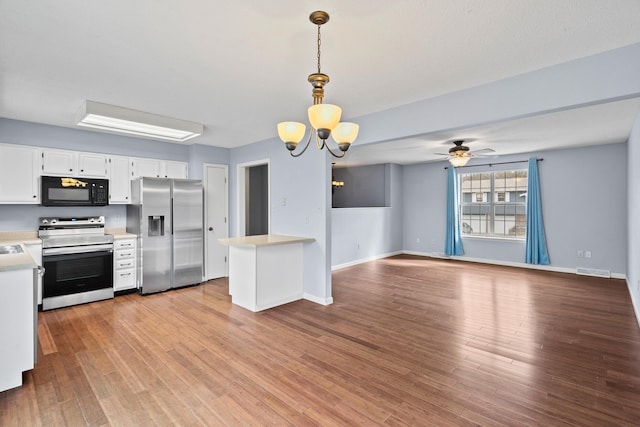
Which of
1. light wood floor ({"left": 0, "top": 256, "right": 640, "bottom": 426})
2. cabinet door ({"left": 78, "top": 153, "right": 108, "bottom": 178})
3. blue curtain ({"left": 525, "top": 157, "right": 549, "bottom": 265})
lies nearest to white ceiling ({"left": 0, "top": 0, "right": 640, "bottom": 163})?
cabinet door ({"left": 78, "top": 153, "right": 108, "bottom": 178})

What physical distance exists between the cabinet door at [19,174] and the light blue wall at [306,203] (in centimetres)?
303

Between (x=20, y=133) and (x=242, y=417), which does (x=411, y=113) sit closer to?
(x=242, y=417)

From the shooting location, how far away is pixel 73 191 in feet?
14.4

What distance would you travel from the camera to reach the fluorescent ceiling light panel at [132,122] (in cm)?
349

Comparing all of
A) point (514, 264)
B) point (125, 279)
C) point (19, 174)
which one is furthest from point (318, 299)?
point (514, 264)

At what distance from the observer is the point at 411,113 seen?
3422mm

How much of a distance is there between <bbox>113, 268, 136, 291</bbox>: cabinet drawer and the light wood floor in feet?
0.63

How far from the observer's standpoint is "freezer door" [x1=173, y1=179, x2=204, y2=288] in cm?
504

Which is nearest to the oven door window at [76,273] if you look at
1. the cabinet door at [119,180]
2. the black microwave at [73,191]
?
the black microwave at [73,191]

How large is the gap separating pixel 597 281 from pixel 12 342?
7901mm

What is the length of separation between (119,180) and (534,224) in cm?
779

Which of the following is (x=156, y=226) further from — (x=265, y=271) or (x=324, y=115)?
(x=324, y=115)

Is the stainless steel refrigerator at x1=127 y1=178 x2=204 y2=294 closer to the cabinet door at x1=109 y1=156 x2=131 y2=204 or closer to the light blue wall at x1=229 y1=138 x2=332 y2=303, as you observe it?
the cabinet door at x1=109 y1=156 x2=131 y2=204

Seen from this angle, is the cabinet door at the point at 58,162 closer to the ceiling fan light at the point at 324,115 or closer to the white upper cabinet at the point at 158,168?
the white upper cabinet at the point at 158,168
